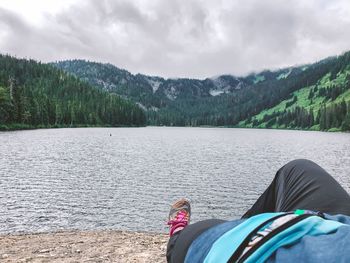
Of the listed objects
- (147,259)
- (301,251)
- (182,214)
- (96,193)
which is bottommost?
(96,193)

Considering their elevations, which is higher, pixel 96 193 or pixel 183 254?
pixel 183 254

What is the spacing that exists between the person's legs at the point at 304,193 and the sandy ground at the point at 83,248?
685cm

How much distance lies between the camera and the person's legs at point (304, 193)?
3.84 meters

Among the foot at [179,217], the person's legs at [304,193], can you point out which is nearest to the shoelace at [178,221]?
the foot at [179,217]

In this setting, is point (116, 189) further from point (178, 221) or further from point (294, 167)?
point (294, 167)

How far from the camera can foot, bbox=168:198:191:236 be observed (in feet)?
16.4

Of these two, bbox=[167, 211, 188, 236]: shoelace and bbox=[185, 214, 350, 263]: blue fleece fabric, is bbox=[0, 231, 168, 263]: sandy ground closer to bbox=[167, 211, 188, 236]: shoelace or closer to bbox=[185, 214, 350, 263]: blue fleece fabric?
bbox=[167, 211, 188, 236]: shoelace

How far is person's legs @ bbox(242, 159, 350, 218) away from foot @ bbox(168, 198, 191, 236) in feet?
3.21

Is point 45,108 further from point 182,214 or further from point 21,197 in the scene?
point 182,214

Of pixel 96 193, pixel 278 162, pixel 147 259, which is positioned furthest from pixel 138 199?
pixel 278 162

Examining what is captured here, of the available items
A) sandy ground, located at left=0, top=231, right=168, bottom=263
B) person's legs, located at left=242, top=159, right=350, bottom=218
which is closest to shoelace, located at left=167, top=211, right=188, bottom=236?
person's legs, located at left=242, top=159, right=350, bottom=218

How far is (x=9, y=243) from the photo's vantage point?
13.4 meters

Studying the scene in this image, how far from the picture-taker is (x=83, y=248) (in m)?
12.2

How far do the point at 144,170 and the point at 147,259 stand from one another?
115ft
